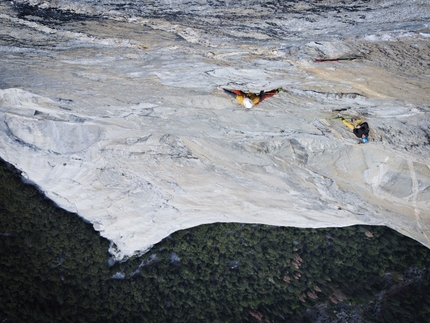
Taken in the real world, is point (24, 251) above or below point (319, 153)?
below

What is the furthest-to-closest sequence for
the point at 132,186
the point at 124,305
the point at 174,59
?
1. the point at 124,305
2. the point at 132,186
3. the point at 174,59

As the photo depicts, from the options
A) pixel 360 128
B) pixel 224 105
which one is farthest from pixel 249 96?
pixel 360 128

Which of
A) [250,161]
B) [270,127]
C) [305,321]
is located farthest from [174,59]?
[305,321]

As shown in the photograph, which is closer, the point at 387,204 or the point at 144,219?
the point at 387,204

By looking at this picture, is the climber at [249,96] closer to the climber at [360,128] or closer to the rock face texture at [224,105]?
the rock face texture at [224,105]

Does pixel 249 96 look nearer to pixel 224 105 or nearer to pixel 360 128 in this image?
pixel 224 105

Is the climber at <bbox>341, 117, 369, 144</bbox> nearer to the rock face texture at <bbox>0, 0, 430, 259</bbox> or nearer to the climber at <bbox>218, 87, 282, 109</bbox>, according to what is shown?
the rock face texture at <bbox>0, 0, 430, 259</bbox>

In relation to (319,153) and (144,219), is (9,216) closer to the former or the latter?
(144,219)
